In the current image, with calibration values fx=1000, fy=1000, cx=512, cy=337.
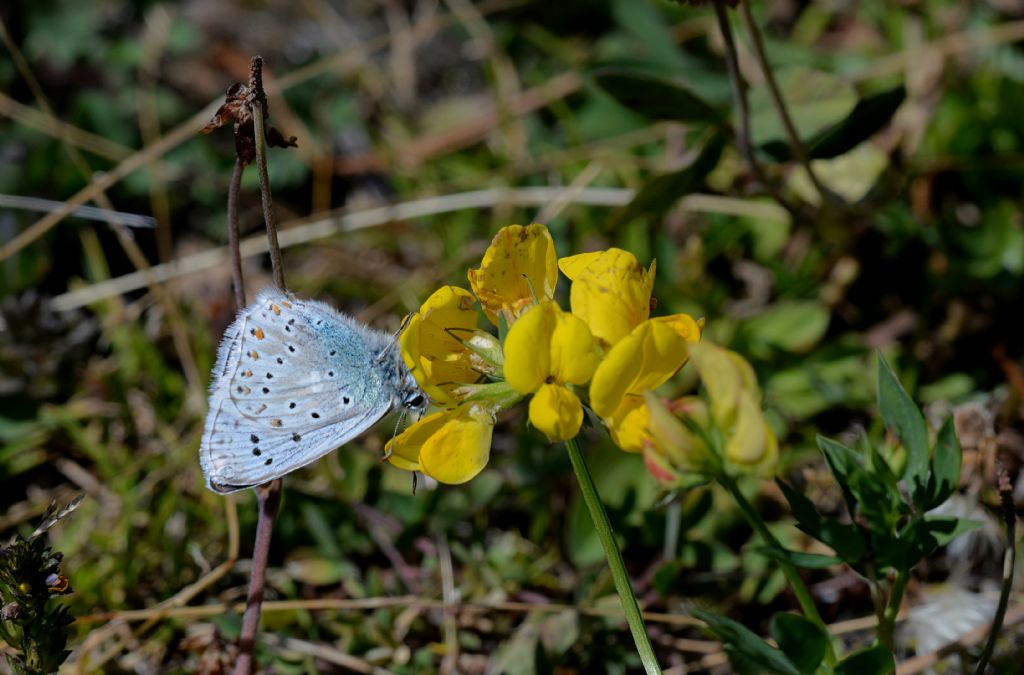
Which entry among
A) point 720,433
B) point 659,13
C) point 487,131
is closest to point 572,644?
point 720,433

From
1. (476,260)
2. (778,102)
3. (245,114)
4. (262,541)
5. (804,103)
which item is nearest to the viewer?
(245,114)

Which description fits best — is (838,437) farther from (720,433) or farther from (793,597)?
(720,433)

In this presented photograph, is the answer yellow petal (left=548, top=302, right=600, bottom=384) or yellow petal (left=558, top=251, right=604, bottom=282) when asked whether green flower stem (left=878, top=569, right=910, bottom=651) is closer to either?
yellow petal (left=548, top=302, right=600, bottom=384)

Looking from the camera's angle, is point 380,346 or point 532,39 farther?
point 532,39

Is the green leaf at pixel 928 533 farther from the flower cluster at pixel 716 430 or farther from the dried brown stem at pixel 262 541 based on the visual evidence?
the dried brown stem at pixel 262 541

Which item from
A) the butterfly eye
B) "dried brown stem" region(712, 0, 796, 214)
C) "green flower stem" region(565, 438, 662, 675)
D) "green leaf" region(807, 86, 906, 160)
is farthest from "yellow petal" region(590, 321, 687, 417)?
"green leaf" region(807, 86, 906, 160)

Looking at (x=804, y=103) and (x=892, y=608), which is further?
(x=804, y=103)

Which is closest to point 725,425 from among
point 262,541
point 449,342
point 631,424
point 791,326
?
point 631,424

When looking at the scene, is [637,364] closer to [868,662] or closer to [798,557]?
[798,557]
